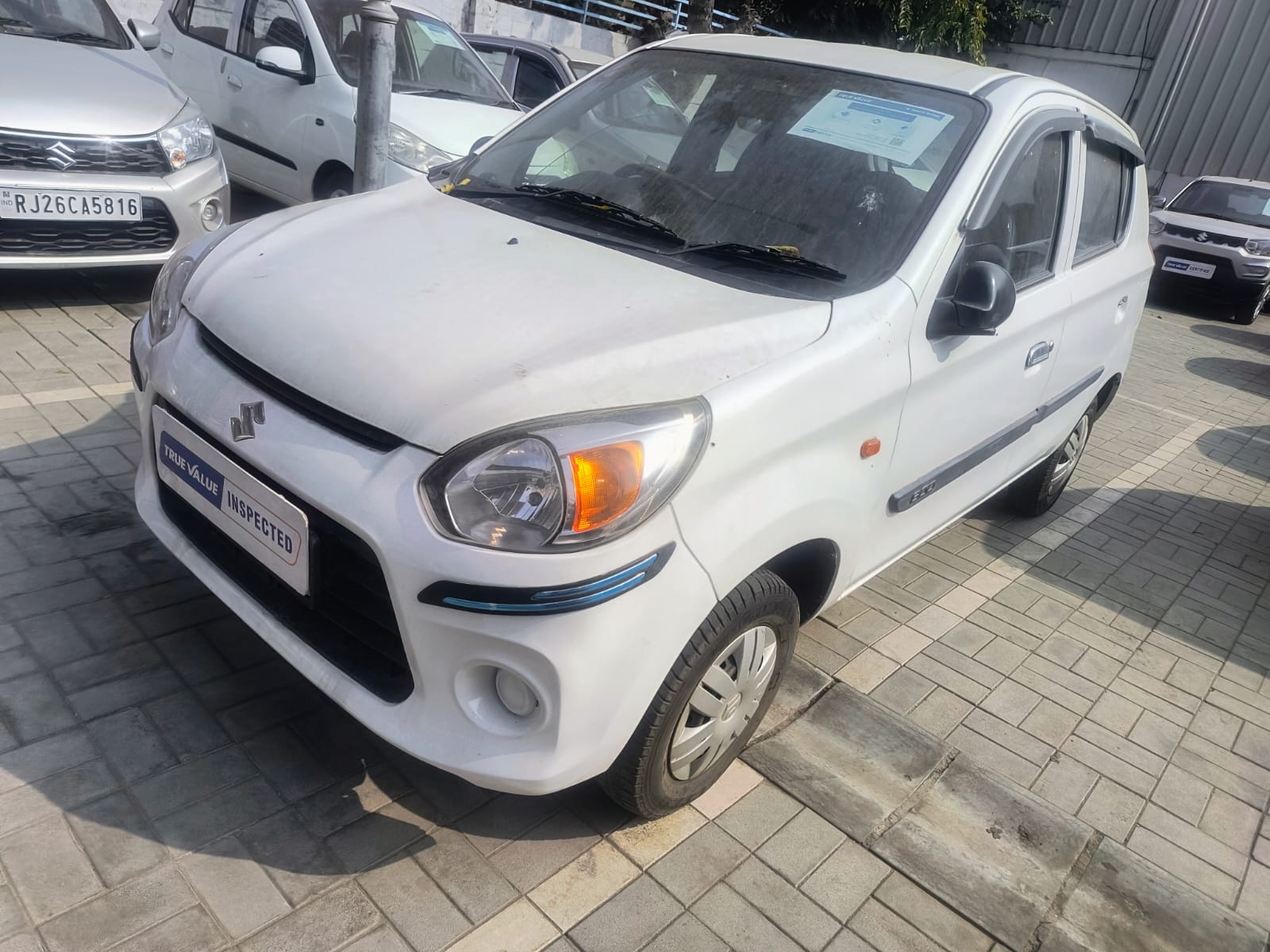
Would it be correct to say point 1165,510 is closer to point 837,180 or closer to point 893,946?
point 837,180

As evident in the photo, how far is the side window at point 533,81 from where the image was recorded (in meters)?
8.62

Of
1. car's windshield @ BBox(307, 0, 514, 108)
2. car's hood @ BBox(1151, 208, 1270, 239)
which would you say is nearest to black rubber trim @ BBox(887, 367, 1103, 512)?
car's windshield @ BBox(307, 0, 514, 108)

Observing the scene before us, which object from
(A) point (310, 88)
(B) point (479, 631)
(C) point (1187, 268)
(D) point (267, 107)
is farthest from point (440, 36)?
(C) point (1187, 268)

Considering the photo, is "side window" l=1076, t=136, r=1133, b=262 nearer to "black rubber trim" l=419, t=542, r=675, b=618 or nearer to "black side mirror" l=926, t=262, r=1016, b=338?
"black side mirror" l=926, t=262, r=1016, b=338

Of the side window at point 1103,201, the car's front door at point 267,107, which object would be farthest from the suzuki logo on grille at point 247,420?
the car's front door at point 267,107

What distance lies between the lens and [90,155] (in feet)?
15.3

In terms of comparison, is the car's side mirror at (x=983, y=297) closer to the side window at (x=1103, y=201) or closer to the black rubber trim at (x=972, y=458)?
the black rubber trim at (x=972, y=458)

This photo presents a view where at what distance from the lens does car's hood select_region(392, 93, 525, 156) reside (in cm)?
612

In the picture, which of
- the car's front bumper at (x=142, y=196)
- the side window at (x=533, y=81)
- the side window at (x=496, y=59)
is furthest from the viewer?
the side window at (x=496, y=59)

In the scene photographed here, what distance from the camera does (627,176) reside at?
120 inches

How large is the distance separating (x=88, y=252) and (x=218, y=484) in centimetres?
319

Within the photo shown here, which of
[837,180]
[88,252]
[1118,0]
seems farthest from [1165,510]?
[1118,0]

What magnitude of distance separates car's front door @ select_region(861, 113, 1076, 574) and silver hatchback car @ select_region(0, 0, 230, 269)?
3.87m

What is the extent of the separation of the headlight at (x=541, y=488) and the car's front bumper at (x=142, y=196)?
138 inches
